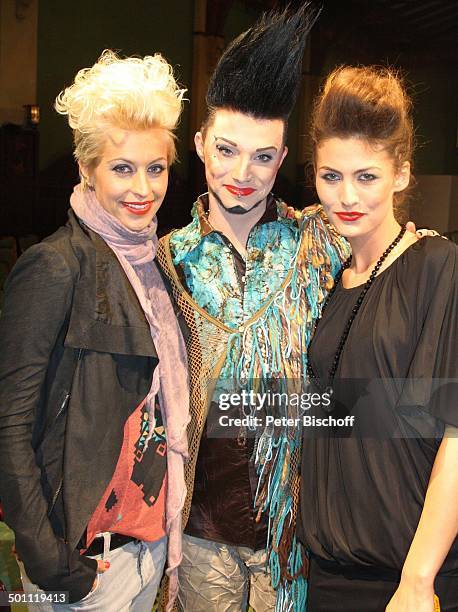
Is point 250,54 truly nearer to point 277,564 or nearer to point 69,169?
point 277,564

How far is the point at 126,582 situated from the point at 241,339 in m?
0.54

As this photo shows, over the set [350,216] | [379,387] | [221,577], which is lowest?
[221,577]

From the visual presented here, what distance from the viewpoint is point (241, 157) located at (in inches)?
58.1

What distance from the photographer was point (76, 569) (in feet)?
4.05

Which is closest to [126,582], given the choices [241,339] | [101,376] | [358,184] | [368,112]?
[101,376]

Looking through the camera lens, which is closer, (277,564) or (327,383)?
(327,383)

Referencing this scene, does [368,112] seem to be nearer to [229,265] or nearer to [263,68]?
[263,68]

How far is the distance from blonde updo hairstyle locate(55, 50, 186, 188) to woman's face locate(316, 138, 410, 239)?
336 mm

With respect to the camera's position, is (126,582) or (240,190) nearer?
(126,582)

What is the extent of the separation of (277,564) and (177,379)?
47 cm

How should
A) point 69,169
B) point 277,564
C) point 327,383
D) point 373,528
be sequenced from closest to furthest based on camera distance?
point 373,528 < point 327,383 < point 277,564 < point 69,169

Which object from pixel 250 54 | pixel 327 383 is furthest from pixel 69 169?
pixel 327 383

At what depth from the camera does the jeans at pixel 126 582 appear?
4.30ft
